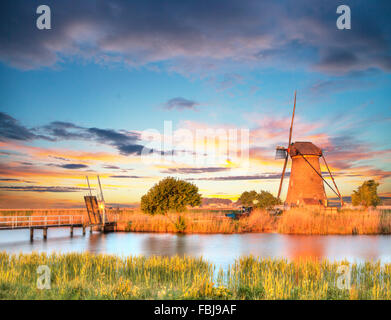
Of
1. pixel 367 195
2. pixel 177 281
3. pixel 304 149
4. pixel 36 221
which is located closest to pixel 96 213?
pixel 36 221

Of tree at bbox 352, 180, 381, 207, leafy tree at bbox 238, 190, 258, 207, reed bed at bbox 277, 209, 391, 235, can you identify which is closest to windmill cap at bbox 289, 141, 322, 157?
leafy tree at bbox 238, 190, 258, 207

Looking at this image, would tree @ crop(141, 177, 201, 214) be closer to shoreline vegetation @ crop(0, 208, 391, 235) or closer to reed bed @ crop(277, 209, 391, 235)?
shoreline vegetation @ crop(0, 208, 391, 235)

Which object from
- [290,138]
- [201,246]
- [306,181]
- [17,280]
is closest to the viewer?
[17,280]

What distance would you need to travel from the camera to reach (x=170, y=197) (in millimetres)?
30469

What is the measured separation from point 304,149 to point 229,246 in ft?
106

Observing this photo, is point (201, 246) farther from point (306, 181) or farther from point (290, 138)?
point (290, 138)

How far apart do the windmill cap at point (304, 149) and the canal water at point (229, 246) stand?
981 inches

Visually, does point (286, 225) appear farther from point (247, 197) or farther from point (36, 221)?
point (247, 197)

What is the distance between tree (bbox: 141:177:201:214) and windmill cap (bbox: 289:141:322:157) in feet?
85.0

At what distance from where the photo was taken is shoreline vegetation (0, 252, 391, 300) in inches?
346

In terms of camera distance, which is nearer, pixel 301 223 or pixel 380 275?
pixel 380 275
